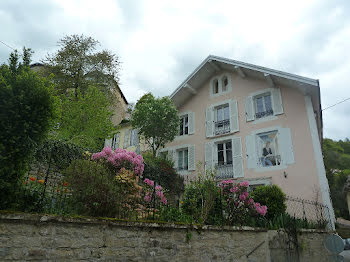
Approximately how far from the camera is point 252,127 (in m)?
12.8

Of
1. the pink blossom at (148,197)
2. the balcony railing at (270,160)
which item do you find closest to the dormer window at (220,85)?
the balcony railing at (270,160)

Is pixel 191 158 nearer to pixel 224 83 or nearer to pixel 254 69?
pixel 224 83

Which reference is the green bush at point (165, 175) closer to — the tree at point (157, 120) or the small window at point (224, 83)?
the tree at point (157, 120)

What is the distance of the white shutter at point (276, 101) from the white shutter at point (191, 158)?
4.76 m

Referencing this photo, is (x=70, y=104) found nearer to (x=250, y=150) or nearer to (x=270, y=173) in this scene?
(x=250, y=150)

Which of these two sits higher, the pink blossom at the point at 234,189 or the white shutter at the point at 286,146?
the white shutter at the point at 286,146

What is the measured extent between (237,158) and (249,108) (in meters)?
2.84

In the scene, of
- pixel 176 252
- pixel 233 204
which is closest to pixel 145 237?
pixel 176 252

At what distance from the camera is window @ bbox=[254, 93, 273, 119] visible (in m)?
12.8

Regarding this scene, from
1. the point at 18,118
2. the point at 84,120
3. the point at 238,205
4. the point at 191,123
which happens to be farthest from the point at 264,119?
the point at 18,118

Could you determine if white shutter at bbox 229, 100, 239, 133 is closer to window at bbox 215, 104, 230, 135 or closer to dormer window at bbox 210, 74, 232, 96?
window at bbox 215, 104, 230, 135

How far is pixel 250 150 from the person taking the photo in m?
12.4

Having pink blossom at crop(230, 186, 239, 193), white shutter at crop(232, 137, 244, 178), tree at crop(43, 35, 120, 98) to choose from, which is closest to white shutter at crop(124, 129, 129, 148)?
tree at crop(43, 35, 120, 98)

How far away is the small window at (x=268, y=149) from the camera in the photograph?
11.6 metres
